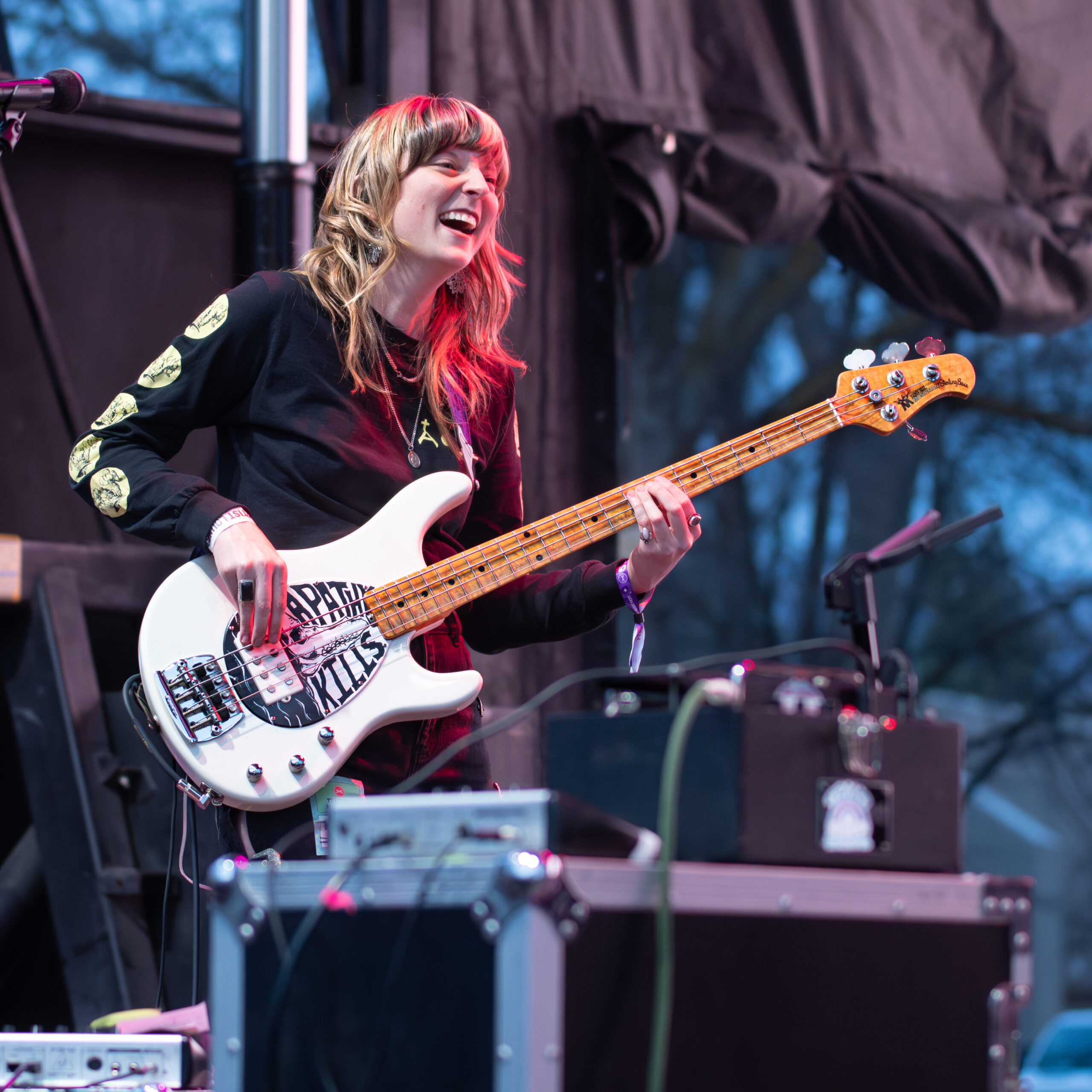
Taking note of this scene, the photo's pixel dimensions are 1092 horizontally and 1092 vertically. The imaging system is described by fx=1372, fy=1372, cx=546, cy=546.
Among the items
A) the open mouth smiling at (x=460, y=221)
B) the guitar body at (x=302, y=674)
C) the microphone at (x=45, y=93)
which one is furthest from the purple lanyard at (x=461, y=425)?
the microphone at (x=45, y=93)

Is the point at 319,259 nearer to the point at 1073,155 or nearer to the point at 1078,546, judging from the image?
the point at 1073,155

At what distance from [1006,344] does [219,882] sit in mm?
7167

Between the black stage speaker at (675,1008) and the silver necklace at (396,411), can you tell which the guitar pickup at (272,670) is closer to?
the silver necklace at (396,411)

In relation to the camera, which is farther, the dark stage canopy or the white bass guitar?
the dark stage canopy

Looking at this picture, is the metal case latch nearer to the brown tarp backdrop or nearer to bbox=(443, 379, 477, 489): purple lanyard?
bbox=(443, 379, 477, 489): purple lanyard

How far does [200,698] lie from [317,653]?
185mm

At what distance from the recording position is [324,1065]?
1356mm

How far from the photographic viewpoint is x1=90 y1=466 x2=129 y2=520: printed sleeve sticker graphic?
214cm

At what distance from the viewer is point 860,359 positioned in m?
2.33

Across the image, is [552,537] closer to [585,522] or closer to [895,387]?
[585,522]

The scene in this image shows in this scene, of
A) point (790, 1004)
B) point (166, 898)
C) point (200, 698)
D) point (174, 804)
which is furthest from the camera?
point (166, 898)

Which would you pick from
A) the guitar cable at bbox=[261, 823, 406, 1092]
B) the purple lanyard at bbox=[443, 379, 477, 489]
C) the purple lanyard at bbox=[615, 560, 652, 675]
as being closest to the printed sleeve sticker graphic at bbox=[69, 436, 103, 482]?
the purple lanyard at bbox=[443, 379, 477, 489]

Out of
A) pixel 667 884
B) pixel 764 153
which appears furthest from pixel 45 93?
pixel 764 153

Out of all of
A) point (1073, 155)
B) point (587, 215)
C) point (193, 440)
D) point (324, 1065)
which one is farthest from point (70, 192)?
point (1073, 155)
